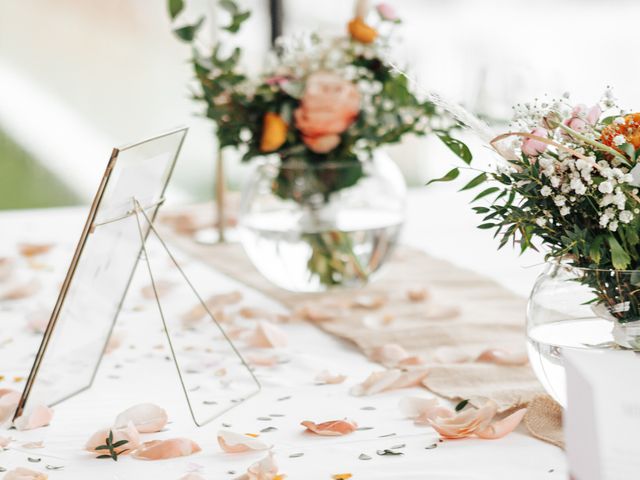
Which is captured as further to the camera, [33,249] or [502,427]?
[33,249]

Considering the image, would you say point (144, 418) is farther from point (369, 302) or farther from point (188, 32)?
point (188, 32)

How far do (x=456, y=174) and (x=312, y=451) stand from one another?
1.18ft

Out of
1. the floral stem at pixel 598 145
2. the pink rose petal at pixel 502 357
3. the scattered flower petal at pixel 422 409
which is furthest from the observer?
the pink rose petal at pixel 502 357

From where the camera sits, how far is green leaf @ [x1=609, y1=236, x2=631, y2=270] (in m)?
0.97

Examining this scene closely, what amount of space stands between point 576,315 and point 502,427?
0.18 metres

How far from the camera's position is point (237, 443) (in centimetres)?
111

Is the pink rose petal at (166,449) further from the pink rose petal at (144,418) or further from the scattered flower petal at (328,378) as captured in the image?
the scattered flower petal at (328,378)

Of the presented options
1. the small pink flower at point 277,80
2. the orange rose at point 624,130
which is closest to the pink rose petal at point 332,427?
the orange rose at point 624,130

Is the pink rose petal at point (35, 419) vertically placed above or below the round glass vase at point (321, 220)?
below

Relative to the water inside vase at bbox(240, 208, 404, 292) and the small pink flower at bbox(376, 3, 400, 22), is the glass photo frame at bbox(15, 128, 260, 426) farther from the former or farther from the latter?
the small pink flower at bbox(376, 3, 400, 22)

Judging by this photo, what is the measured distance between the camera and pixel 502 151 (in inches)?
41.2

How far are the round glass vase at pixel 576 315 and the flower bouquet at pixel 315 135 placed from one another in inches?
29.4

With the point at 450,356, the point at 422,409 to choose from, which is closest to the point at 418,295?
the point at 450,356

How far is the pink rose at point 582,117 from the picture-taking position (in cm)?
105
